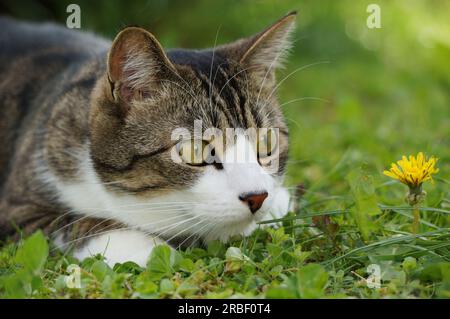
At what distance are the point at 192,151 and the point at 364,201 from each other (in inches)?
24.0

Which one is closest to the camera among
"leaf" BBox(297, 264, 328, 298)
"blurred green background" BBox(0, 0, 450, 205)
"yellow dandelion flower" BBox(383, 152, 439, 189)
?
"leaf" BBox(297, 264, 328, 298)

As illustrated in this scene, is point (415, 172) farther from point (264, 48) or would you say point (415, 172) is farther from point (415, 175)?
point (264, 48)

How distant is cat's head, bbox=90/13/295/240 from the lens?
2.27m

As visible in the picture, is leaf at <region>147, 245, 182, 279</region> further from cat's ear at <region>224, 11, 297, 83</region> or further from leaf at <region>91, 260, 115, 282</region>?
cat's ear at <region>224, 11, 297, 83</region>

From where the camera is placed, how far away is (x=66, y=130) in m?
2.80

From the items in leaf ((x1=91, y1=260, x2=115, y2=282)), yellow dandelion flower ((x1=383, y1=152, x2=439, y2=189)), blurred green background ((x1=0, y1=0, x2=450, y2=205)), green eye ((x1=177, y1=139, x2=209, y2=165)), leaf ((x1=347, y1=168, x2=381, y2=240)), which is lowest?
leaf ((x1=91, y1=260, x2=115, y2=282))

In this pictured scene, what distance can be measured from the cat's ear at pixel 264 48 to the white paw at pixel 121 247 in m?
0.79

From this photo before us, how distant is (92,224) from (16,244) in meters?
0.32

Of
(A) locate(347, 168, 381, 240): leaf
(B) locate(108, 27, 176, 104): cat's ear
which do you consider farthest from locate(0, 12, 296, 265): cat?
(A) locate(347, 168, 381, 240): leaf

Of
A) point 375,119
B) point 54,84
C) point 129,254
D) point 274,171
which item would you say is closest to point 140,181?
point 129,254

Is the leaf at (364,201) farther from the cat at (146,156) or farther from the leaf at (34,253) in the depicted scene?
the leaf at (34,253)

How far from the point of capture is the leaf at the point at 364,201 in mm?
2201

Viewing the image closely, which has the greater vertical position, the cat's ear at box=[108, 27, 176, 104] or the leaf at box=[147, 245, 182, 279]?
the cat's ear at box=[108, 27, 176, 104]

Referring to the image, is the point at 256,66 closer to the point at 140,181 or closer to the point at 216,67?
the point at 216,67
